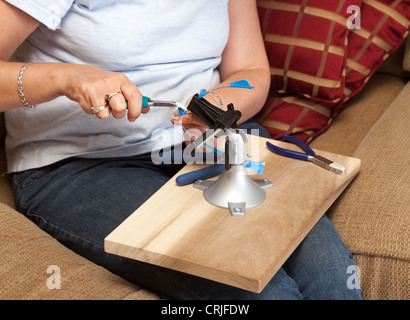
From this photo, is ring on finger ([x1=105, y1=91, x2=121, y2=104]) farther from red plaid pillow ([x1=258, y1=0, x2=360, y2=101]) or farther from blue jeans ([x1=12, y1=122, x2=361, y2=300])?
red plaid pillow ([x1=258, y1=0, x2=360, y2=101])

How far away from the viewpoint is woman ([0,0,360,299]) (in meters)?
0.81

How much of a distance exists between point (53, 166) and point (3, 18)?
28cm

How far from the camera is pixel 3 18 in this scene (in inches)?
33.8

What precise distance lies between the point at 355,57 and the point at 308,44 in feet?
0.43

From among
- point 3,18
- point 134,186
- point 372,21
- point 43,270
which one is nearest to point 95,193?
point 134,186

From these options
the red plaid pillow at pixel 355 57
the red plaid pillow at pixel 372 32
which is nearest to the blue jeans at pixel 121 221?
the red plaid pillow at pixel 355 57

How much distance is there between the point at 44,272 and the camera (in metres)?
0.81

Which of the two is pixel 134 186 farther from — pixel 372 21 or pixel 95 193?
pixel 372 21

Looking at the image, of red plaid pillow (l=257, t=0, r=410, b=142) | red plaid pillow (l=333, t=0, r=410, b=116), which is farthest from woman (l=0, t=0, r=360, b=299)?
red plaid pillow (l=333, t=0, r=410, b=116)

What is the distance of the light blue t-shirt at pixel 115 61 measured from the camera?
3.10ft

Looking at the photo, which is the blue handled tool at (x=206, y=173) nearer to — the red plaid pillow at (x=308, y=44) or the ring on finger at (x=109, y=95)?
the ring on finger at (x=109, y=95)

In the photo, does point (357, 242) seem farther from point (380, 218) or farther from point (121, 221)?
point (121, 221)

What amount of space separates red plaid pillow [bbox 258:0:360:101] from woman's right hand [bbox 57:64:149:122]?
23.4 inches

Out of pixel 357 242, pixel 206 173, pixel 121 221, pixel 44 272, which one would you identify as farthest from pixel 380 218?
pixel 44 272
